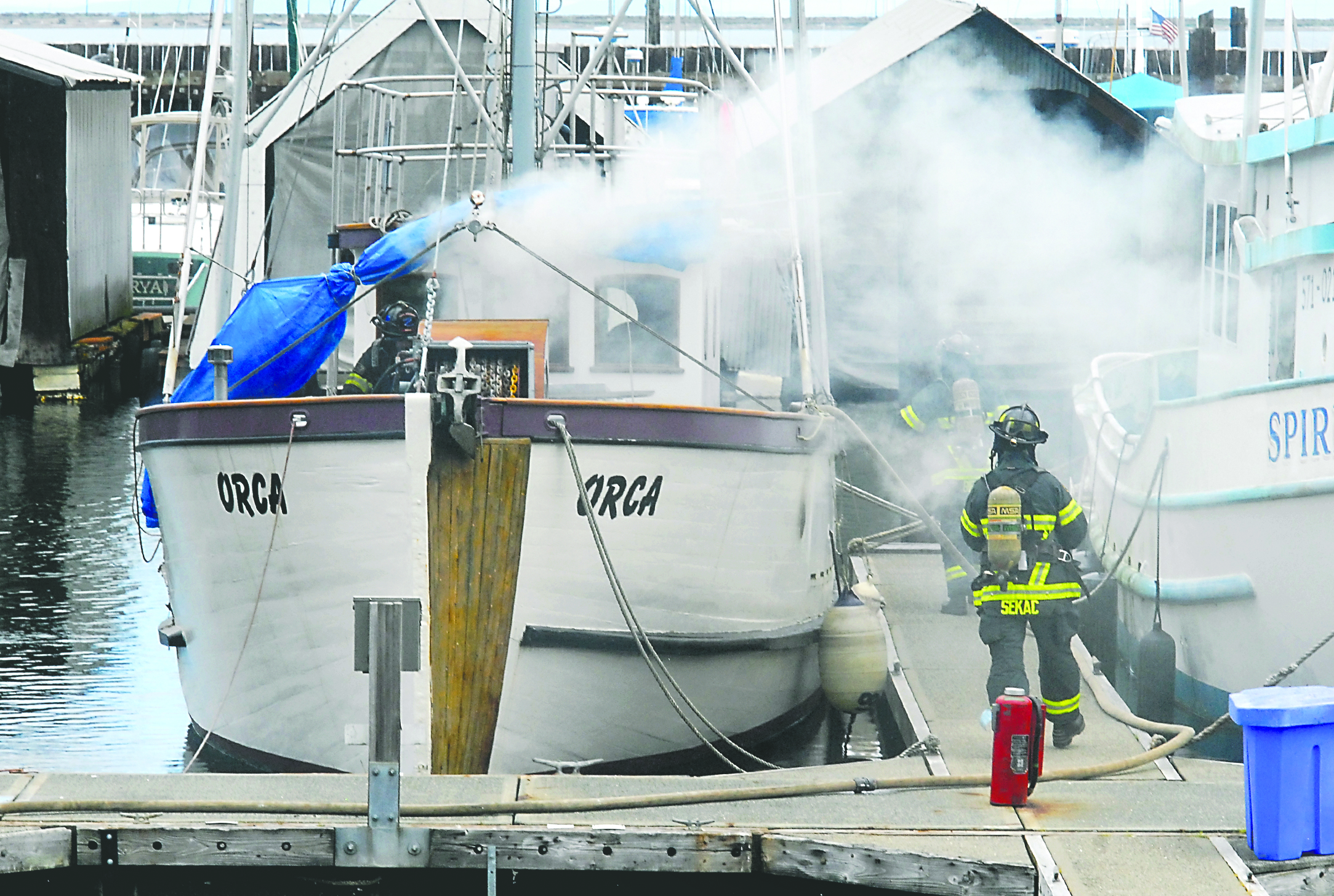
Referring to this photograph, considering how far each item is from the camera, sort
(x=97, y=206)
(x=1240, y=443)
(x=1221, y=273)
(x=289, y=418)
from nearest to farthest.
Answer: (x=289, y=418), (x=1240, y=443), (x=1221, y=273), (x=97, y=206)

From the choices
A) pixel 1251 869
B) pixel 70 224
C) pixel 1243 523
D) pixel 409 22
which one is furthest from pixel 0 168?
pixel 1251 869

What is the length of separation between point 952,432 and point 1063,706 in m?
3.75

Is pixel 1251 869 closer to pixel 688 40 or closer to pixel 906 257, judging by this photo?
pixel 906 257

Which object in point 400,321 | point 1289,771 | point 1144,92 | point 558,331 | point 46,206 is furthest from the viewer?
point 1144,92

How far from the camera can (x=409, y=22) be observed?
1808 centimetres

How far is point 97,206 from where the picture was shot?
26219mm

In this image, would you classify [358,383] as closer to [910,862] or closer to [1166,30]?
[910,862]

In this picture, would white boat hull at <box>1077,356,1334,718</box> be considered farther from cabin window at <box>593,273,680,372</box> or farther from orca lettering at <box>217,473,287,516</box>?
orca lettering at <box>217,473,287,516</box>

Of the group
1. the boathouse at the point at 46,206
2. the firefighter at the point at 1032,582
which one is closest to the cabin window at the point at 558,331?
the firefighter at the point at 1032,582

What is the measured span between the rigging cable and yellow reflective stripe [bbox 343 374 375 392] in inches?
51.9

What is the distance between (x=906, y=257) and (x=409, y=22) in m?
7.33

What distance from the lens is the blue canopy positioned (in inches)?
1025

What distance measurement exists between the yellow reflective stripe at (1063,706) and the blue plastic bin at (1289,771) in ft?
5.08

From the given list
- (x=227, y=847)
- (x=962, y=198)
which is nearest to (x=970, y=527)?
(x=227, y=847)
